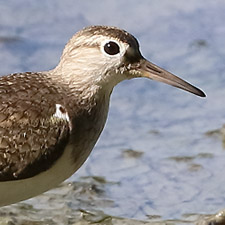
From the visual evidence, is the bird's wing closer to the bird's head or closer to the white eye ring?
the bird's head

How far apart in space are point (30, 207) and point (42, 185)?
4.90 feet

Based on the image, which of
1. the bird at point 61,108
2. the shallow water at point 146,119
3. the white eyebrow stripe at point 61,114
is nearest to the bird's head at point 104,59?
the bird at point 61,108

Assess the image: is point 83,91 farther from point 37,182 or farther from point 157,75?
point 37,182

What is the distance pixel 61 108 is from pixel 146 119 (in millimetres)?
3036

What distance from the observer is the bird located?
836 centimetres

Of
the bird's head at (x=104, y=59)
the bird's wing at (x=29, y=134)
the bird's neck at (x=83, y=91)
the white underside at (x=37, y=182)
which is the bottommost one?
the white underside at (x=37, y=182)

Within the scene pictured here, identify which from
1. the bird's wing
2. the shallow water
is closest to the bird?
the bird's wing

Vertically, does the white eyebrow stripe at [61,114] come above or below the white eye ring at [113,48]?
below

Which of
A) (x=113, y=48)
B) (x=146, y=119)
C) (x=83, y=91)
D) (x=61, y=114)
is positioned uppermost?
(x=146, y=119)

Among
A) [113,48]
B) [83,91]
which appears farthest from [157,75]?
[83,91]

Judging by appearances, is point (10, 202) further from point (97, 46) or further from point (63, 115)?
point (97, 46)

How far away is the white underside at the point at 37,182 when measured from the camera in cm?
840

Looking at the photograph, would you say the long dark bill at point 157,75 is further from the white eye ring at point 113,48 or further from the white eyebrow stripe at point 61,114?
the white eyebrow stripe at point 61,114

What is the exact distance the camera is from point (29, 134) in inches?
330
